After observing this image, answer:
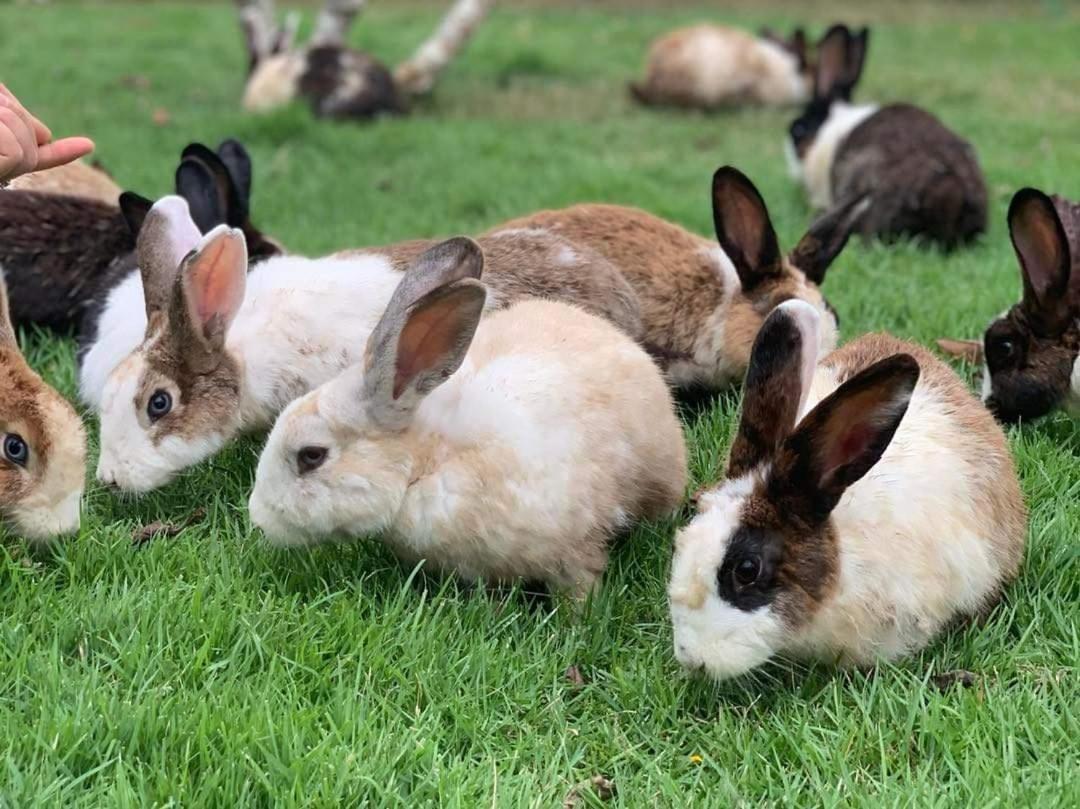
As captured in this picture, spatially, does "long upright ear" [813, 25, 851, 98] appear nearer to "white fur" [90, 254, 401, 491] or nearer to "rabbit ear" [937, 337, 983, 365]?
"rabbit ear" [937, 337, 983, 365]

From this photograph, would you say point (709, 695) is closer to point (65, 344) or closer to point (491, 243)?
point (491, 243)

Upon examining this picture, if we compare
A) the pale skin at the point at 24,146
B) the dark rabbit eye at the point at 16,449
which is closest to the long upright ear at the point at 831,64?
the pale skin at the point at 24,146

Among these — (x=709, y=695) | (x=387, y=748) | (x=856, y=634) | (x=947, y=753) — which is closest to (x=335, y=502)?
(x=387, y=748)

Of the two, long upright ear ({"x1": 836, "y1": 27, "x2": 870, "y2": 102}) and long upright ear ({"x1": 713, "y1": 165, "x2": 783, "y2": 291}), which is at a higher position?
long upright ear ({"x1": 713, "y1": 165, "x2": 783, "y2": 291})

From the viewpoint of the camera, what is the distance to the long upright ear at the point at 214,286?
3.25 metres

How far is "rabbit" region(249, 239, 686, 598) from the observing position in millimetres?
2797

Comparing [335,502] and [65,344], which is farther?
[65,344]

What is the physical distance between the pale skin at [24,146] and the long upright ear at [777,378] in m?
1.88

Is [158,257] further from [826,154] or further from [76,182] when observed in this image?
[826,154]

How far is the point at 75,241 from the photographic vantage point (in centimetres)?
458

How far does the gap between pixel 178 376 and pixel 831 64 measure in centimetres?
619

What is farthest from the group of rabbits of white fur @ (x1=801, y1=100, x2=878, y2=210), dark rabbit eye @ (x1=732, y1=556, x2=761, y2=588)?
white fur @ (x1=801, y1=100, x2=878, y2=210)

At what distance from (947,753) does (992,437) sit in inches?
38.2

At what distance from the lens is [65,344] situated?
4.46 meters
